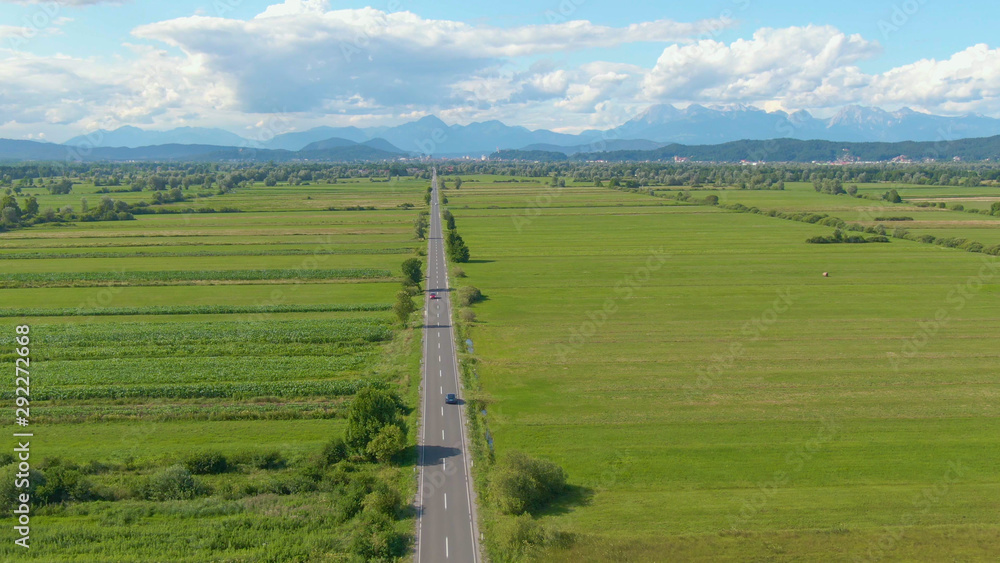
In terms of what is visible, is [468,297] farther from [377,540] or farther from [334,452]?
[377,540]

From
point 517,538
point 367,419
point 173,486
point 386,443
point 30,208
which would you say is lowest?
point 517,538

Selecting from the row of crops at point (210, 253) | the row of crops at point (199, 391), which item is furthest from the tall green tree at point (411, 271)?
the row of crops at point (199, 391)

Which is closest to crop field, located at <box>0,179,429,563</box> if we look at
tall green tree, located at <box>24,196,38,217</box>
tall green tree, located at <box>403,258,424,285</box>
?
tall green tree, located at <box>403,258,424,285</box>

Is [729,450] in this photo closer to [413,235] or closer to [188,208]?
[413,235]

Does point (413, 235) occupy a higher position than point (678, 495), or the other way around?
point (413, 235)

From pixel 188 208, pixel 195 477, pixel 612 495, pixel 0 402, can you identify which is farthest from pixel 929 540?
pixel 188 208

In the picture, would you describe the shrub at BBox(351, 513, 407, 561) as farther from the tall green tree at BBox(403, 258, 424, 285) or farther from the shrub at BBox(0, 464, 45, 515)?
the tall green tree at BBox(403, 258, 424, 285)

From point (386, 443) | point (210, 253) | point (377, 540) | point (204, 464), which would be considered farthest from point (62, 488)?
A: point (210, 253)
